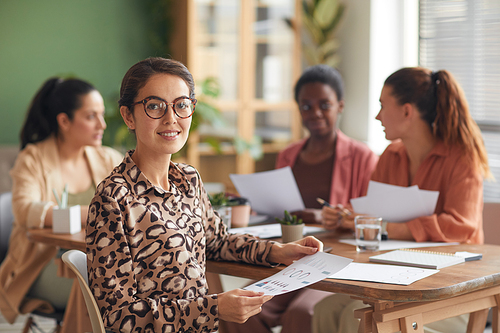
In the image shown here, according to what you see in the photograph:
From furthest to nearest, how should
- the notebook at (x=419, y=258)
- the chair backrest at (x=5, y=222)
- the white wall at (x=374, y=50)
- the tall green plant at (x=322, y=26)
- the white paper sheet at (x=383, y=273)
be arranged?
the tall green plant at (x=322, y=26) < the white wall at (x=374, y=50) < the chair backrest at (x=5, y=222) < the notebook at (x=419, y=258) < the white paper sheet at (x=383, y=273)

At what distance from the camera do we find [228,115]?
4.43 m

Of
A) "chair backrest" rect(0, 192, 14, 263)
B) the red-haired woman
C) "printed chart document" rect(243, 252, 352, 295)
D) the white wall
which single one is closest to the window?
the white wall

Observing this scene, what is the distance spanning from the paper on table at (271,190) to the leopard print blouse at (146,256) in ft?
2.30

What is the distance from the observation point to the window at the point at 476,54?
3631mm

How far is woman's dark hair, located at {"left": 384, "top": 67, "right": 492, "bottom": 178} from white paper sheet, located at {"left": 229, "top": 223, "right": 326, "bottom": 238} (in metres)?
0.59

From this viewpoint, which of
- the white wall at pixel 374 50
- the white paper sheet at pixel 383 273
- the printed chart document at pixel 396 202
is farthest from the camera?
the white wall at pixel 374 50

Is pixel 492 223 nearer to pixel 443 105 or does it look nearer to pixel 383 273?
pixel 443 105

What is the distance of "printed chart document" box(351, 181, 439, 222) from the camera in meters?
1.81

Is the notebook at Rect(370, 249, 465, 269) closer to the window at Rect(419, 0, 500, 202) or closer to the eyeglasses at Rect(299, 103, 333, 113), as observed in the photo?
the eyeglasses at Rect(299, 103, 333, 113)

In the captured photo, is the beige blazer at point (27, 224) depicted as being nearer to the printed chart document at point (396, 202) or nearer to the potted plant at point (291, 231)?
the potted plant at point (291, 231)

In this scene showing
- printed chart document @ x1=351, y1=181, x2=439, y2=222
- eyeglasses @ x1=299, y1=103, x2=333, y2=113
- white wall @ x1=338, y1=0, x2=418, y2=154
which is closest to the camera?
printed chart document @ x1=351, y1=181, x2=439, y2=222

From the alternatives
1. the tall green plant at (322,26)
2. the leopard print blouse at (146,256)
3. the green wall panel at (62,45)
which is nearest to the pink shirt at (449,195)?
the leopard print blouse at (146,256)

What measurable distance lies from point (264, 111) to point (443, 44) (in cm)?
148

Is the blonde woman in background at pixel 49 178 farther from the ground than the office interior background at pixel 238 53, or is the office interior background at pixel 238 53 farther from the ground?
the office interior background at pixel 238 53
